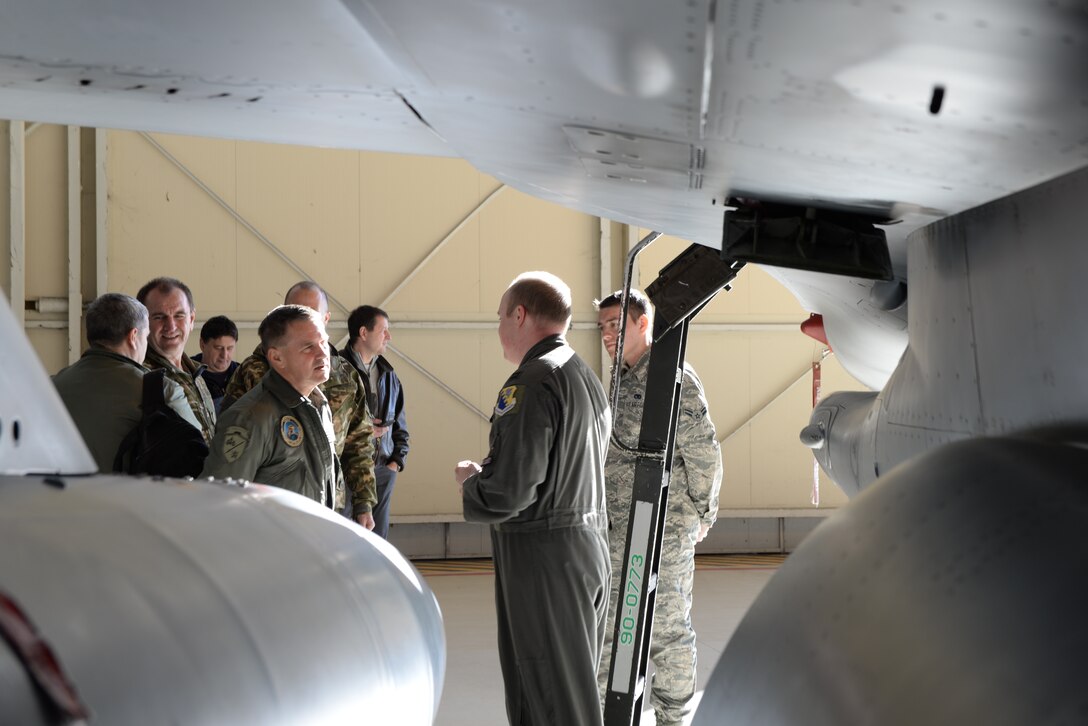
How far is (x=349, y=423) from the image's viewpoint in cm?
501

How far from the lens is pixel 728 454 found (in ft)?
32.2

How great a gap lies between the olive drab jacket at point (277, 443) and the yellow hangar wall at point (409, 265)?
5.92 metres

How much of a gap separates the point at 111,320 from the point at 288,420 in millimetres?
640

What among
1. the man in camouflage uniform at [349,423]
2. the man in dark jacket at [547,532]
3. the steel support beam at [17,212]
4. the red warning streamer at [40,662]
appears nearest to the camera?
the red warning streamer at [40,662]

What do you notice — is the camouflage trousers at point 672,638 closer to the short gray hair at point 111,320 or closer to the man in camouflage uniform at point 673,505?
the man in camouflage uniform at point 673,505

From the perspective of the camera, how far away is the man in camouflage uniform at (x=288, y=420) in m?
3.44

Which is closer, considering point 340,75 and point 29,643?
point 29,643

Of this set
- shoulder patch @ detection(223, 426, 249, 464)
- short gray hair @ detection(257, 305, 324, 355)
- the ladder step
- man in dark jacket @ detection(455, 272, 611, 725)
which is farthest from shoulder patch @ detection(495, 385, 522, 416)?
the ladder step

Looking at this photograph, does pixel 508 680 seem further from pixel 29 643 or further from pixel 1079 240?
pixel 29 643

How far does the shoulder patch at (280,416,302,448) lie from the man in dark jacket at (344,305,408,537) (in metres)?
2.87

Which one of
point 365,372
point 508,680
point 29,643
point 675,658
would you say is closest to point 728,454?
point 365,372

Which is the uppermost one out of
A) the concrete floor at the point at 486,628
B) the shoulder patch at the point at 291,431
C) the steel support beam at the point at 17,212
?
the steel support beam at the point at 17,212

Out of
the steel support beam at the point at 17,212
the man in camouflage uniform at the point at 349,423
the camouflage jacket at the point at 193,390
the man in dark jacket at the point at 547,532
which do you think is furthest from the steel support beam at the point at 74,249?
the man in dark jacket at the point at 547,532

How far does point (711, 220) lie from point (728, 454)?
7.07 meters
